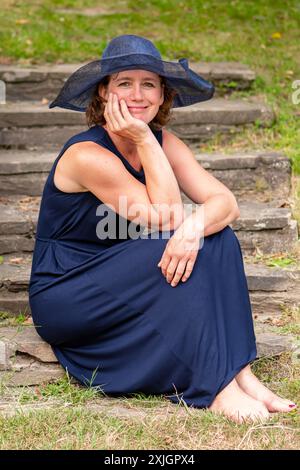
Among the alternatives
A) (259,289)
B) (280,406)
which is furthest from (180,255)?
(259,289)

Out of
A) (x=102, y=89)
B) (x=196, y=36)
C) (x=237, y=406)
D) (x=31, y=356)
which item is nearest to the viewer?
(x=237, y=406)

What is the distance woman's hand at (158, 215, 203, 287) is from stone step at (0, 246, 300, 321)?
1061mm

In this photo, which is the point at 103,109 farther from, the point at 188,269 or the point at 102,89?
the point at 188,269

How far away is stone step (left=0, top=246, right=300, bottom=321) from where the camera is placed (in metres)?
4.68

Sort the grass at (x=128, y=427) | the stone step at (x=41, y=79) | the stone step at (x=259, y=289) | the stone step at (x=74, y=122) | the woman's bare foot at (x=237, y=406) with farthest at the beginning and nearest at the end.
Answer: the stone step at (x=41, y=79), the stone step at (x=74, y=122), the stone step at (x=259, y=289), the woman's bare foot at (x=237, y=406), the grass at (x=128, y=427)

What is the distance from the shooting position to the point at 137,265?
3.82 meters

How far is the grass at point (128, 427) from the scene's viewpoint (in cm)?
343

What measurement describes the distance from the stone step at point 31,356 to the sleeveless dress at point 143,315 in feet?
0.34

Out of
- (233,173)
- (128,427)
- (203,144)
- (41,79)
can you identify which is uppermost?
(41,79)

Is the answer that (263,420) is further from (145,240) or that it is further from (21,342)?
(21,342)

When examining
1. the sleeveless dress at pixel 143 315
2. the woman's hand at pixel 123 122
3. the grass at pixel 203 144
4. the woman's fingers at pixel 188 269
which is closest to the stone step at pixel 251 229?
the grass at pixel 203 144

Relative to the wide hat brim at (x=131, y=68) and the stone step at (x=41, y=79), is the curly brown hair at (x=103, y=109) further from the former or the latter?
the stone step at (x=41, y=79)

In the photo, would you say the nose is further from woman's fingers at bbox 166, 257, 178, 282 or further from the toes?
the toes

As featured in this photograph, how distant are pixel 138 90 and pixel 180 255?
30.2 inches
